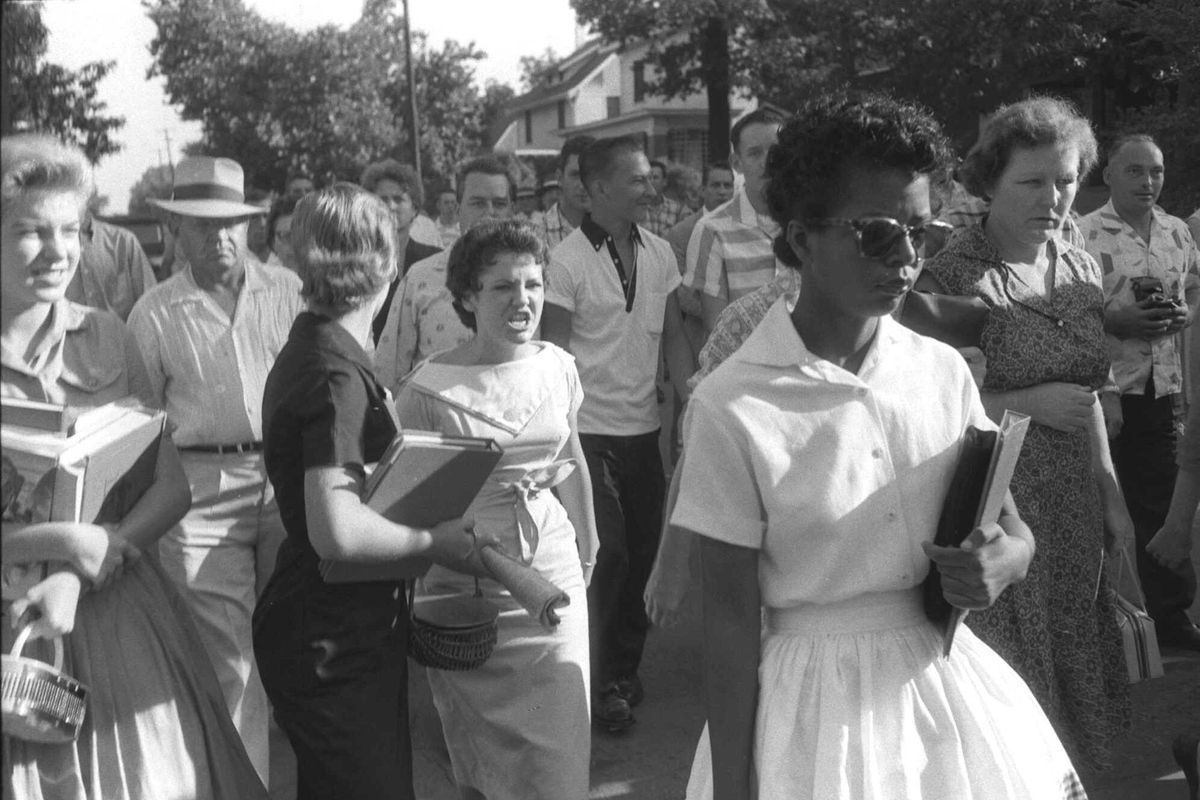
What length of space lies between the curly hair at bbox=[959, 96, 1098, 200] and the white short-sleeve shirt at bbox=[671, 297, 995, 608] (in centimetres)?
177

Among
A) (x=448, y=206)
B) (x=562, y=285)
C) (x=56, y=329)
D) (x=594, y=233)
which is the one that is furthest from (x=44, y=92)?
(x=448, y=206)

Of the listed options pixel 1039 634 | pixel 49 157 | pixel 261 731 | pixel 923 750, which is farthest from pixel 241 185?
pixel 923 750

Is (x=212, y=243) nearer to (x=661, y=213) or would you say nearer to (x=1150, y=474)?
(x=1150, y=474)

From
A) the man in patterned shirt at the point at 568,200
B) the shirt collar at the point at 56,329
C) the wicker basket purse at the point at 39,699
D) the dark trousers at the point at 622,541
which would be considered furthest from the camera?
the man in patterned shirt at the point at 568,200

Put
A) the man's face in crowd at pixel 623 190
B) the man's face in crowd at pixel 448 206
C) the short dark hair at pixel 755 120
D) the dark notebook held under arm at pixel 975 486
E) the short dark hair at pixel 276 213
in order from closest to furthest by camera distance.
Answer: the dark notebook held under arm at pixel 975 486
the man's face in crowd at pixel 623 190
the short dark hair at pixel 755 120
the short dark hair at pixel 276 213
the man's face in crowd at pixel 448 206

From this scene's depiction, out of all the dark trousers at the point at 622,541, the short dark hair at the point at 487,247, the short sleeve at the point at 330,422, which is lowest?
the dark trousers at the point at 622,541

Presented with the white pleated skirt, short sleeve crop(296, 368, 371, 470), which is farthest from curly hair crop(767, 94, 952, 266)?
short sleeve crop(296, 368, 371, 470)

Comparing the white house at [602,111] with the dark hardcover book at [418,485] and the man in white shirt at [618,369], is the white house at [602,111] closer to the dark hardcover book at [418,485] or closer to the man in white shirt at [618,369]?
the man in white shirt at [618,369]

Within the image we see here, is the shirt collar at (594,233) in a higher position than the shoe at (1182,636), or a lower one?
higher

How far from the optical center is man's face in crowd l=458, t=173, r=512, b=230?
6855 mm

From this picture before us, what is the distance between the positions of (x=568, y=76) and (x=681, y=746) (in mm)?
71552

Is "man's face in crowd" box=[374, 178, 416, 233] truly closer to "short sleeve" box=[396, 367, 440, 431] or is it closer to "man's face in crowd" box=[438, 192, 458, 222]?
"short sleeve" box=[396, 367, 440, 431]

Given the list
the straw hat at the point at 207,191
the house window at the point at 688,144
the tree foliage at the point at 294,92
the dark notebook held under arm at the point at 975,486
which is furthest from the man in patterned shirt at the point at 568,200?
the house window at the point at 688,144

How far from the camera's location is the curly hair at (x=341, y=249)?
3.16m
